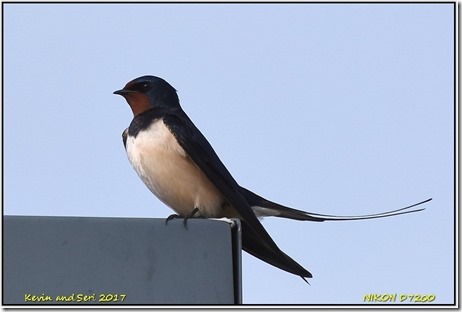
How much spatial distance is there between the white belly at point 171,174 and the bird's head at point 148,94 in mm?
315

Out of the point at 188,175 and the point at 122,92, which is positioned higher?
the point at 122,92

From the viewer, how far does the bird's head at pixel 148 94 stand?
4.30m

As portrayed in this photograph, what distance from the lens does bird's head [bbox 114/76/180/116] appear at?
430cm

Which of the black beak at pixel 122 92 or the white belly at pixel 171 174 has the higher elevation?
the black beak at pixel 122 92

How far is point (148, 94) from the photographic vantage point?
434 centimetres

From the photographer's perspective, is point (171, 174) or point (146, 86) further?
point (146, 86)

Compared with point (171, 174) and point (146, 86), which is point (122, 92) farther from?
point (171, 174)

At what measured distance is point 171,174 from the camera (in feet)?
12.9

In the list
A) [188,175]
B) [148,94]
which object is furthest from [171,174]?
[148,94]

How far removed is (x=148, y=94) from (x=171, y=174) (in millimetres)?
564

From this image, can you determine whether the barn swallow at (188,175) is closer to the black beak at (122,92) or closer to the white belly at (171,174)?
the white belly at (171,174)

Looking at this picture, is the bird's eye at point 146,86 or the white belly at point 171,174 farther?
the bird's eye at point 146,86

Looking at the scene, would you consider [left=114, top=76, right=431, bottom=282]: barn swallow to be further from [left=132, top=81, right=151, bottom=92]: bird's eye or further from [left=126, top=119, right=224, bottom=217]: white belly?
[left=132, top=81, right=151, bottom=92]: bird's eye

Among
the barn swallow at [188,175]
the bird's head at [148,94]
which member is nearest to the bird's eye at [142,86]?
the bird's head at [148,94]
